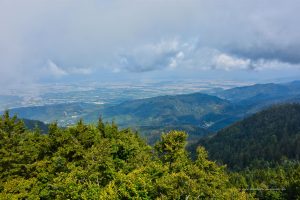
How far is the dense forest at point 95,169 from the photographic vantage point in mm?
36250

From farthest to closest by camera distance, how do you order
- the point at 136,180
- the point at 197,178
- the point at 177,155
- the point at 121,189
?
the point at 177,155
the point at 197,178
the point at 136,180
the point at 121,189

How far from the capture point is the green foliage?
36188 millimetres

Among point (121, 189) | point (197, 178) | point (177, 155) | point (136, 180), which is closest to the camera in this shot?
point (121, 189)

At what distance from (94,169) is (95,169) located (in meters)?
0.30

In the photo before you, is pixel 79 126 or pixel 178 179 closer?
pixel 178 179

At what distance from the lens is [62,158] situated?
1914 inches

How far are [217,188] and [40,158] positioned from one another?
101 feet

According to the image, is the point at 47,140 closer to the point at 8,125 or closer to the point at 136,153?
the point at 8,125

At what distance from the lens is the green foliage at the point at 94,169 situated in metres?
36.2

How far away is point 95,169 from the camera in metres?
44.7

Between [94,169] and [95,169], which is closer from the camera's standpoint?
[94,169]

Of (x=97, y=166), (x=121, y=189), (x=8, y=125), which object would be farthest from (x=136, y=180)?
(x=8, y=125)

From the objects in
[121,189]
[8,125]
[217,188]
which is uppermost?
[8,125]

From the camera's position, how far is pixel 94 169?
44406 mm
